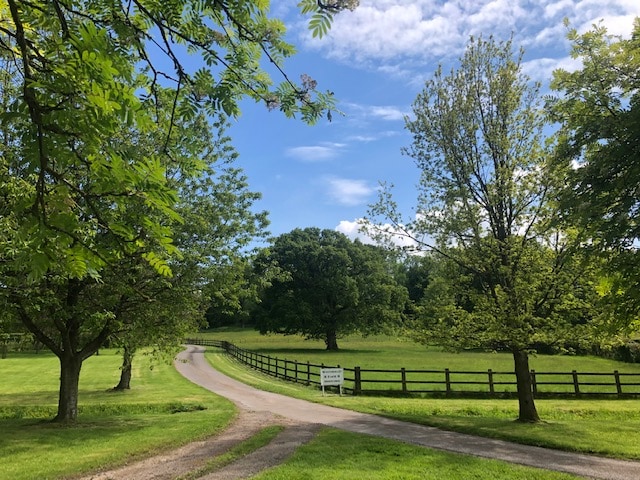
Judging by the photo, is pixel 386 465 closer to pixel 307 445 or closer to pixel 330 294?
pixel 307 445

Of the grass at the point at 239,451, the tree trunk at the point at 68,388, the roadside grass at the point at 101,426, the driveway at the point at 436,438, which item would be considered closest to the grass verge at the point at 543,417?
the driveway at the point at 436,438

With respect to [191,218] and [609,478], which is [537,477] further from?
[191,218]

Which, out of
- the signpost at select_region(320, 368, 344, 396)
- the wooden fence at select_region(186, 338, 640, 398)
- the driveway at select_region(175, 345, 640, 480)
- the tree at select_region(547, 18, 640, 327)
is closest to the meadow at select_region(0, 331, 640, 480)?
the driveway at select_region(175, 345, 640, 480)

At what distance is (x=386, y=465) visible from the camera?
8.19 meters

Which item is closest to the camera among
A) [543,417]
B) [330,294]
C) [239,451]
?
[239,451]

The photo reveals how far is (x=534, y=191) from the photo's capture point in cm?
1361

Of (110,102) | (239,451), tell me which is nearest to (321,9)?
(110,102)

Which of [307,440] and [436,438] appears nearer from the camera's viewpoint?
[307,440]

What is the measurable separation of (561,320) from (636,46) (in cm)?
699

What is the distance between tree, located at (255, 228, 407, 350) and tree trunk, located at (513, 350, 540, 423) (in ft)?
117

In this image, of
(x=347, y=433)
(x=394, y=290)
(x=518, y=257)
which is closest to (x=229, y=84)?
(x=347, y=433)

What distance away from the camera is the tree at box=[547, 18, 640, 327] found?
23.8 feet

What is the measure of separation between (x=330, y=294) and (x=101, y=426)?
42609mm

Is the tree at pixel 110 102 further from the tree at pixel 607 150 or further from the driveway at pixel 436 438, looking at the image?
the driveway at pixel 436 438
